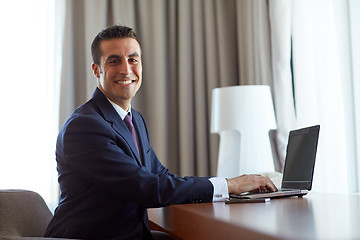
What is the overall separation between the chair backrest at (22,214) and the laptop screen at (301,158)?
3.24 feet

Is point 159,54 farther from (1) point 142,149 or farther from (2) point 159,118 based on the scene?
(1) point 142,149

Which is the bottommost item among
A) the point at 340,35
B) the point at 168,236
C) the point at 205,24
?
the point at 168,236

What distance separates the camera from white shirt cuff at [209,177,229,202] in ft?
5.21

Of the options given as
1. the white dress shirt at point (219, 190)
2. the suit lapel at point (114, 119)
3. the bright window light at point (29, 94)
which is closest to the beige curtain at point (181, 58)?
the bright window light at point (29, 94)

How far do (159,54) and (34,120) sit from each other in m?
1.11

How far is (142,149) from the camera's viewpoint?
1.91m

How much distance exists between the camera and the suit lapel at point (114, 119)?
66.5 inches

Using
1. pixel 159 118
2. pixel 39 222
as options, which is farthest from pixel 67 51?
pixel 39 222

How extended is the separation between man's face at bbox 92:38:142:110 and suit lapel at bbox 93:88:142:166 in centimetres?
10

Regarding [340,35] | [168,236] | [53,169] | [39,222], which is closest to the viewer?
[39,222]

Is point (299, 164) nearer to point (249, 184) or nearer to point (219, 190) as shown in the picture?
point (249, 184)

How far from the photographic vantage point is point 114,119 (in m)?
1.73

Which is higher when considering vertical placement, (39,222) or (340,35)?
(340,35)

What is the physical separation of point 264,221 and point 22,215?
0.95 m
